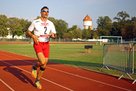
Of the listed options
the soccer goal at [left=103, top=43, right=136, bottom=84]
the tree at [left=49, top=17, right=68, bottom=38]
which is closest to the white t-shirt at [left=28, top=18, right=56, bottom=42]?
the soccer goal at [left=103, top=43, right=136, bottom=84]

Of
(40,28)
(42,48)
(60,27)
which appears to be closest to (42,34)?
(40,28)

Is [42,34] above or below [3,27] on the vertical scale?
below

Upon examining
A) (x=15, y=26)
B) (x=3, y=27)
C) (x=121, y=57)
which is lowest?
(x=121, y=57)

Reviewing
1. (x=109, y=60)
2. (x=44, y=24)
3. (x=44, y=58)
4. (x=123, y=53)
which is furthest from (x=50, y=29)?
(x=109, y=60)

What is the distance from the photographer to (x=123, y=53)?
13.7 m

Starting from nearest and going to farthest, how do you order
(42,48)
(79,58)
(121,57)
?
(42,48) < (121,57) < (79,58)

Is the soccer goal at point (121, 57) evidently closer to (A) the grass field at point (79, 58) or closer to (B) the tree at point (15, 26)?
(A) the grass field at point (79, 58)

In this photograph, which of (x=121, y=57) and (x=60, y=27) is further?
(x=60, y=27)

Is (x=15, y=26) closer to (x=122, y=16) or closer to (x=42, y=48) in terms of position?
(x=122, y=16)

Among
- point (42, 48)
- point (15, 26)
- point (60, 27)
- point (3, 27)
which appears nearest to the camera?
point (42, 48)

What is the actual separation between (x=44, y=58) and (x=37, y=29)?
916mm

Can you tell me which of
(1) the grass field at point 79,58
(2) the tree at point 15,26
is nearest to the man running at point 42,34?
(1) the grass field at point 79,58

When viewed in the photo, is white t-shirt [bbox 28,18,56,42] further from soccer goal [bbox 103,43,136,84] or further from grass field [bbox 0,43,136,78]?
grass field [bbox 0,43,136,78]

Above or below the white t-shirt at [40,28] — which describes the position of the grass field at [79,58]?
below
